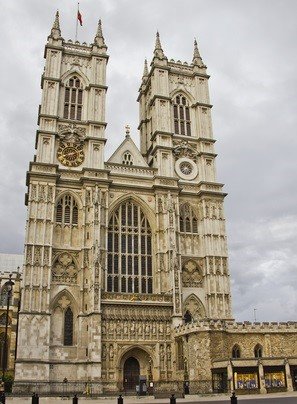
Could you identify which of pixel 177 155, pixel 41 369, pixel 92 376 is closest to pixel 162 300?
pixel 92 376

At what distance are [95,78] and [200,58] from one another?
1528 cm

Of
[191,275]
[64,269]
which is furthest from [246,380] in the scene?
[64,269]

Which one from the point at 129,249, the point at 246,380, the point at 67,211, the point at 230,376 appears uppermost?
the point at 67,211

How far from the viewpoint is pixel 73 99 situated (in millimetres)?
53844

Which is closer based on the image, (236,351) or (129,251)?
(236,351)

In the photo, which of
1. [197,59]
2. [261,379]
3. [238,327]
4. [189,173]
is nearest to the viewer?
[261,379]

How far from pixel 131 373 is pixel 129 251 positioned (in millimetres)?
12106

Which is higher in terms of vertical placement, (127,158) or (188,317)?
(127,158)

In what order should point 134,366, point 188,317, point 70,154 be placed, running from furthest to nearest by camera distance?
1. point 70,154
2. point 188,317
3. point 134,366

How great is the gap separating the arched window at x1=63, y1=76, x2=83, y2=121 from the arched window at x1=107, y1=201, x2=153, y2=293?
1206 cm

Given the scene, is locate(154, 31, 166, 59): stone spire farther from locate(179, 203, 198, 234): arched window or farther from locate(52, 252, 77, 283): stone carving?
locate(52, 252, 77, 283): stone carving

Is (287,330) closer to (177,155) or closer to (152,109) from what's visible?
(177,155)

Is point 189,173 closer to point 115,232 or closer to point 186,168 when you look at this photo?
point 186,168

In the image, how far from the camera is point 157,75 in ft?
187
